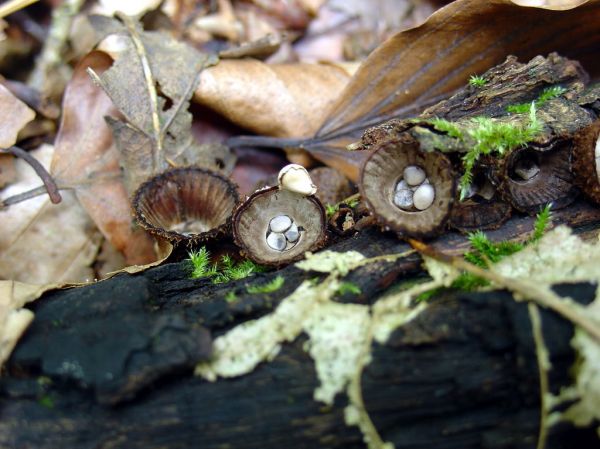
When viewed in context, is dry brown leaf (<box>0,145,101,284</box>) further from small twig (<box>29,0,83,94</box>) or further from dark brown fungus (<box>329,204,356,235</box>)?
dark brown fungus (<box>329,204,356,235</box>)

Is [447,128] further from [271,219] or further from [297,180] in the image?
[271,219]

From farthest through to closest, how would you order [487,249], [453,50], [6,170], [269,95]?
1. [269,95]
2. [6,170]
3. [453,50]
4. [487,249]

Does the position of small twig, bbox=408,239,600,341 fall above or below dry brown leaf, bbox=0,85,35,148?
below

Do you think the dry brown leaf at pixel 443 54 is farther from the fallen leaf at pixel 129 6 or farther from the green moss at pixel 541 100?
the fallen leaf at pixel 129 6

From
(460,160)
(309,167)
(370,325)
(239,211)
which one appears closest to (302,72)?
(309,167)

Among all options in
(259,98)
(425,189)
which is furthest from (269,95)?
(425,189)

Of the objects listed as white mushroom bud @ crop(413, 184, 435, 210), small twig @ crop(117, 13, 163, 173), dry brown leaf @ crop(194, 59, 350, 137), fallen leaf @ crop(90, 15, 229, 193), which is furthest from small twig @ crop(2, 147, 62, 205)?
white mushroom bud @ crop(413, 184, 435, 210)
